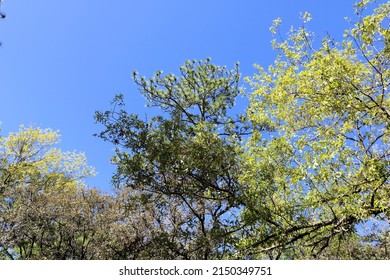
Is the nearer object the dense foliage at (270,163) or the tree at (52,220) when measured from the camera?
the dense foliage at (270,163)

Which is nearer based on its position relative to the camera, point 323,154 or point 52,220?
point 323,154

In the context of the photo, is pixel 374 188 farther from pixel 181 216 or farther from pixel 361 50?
pixel 181 216

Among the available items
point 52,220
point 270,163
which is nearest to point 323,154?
point 270,163

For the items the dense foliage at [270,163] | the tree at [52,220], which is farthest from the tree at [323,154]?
the tree at [52,220]

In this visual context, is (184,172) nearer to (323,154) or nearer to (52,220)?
(323,154)

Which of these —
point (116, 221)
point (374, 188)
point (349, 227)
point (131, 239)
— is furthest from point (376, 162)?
point (116, 221)

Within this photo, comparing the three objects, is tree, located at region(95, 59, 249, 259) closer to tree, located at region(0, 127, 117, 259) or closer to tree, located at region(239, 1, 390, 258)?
tree, located at region(239, 1, 390, 258)

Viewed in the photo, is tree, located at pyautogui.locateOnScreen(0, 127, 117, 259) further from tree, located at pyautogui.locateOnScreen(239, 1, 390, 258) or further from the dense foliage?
tree, located at pyautogui.locateOnScreen(239, 1, 390, 258)

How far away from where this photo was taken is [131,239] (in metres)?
13.1

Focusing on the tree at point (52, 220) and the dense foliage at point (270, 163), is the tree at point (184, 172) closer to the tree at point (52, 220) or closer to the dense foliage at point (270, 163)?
the dense foliage at point (270, 163)

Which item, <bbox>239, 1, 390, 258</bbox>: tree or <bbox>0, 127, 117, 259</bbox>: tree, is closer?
<bbox>239, 1, 390, 258</bbox>: tree

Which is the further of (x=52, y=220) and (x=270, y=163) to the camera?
(x=52, y=220)

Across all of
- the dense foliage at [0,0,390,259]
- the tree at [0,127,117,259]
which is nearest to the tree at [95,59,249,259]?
the dense foliage at [0,0,390,259]

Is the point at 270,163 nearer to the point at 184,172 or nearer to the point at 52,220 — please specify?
the point at 184,172
